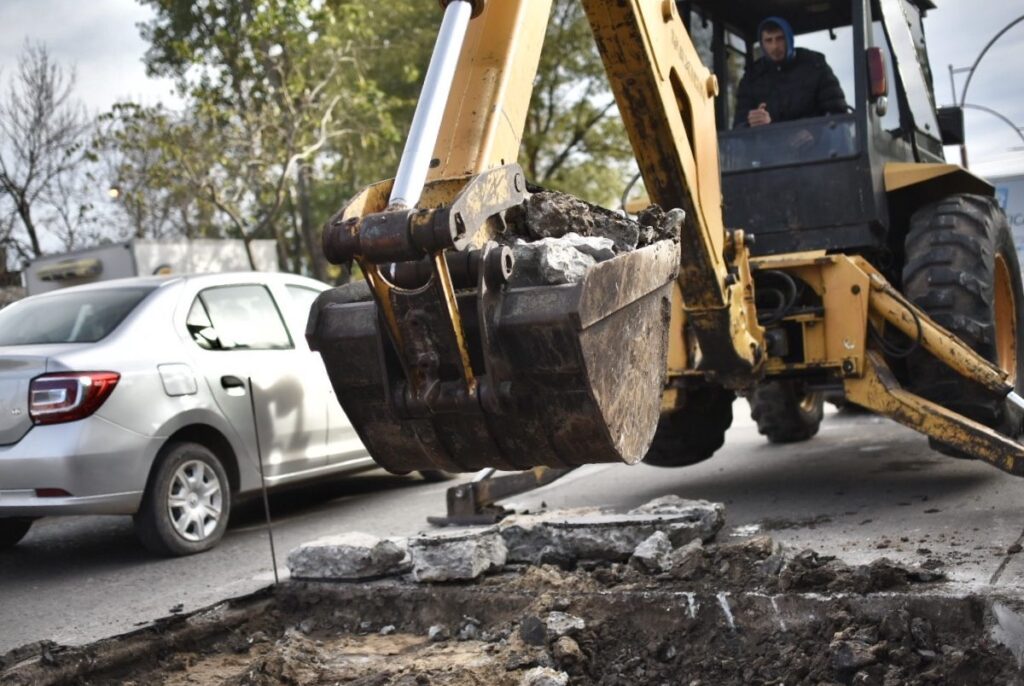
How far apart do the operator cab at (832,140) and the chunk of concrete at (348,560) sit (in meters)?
3.31

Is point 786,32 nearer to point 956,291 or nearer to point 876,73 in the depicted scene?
point 876,73

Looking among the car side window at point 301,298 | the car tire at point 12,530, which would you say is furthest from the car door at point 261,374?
the car tire at point 12,530

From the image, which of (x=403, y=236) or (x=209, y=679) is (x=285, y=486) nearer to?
(x=209, y=679)

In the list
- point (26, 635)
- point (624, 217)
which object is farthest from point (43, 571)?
point (624, 217)

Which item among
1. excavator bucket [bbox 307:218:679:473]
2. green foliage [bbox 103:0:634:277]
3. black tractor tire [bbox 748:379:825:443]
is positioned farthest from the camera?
green foliage [bbox 103:0:634:277]

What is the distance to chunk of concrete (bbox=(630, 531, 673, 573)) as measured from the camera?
207 inches

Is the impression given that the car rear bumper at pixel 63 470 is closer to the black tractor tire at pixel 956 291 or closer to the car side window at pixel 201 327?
the car side window at pixel 201 327

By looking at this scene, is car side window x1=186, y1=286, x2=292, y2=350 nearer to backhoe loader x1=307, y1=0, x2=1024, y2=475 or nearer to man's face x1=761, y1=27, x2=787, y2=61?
backhoe loader x1=307, y1=0, x2=1024, y2=475

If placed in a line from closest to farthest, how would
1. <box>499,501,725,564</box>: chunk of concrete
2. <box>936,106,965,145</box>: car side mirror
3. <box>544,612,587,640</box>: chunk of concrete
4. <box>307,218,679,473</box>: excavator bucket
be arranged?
<box>307,218,679,473</box>: excavator bucket
<box>544,612,587,640</box>: chunk of concrete
<box>499,501,725,564</box>: chunk of concrete
<box>936,106,965,145</box>: car side mirror

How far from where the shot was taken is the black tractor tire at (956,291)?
684 cm

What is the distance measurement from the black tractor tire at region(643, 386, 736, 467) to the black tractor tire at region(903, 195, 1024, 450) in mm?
1431

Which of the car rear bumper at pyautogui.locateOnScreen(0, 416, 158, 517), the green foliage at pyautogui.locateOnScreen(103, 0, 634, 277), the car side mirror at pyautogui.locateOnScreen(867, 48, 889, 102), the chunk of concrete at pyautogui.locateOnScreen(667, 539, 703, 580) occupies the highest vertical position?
the green foliage at pyautogui.locateOnScreen(103, 0, 634, 277)

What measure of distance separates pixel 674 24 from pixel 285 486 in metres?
4.42

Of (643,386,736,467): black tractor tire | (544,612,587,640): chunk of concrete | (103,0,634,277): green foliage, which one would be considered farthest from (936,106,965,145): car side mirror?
(103,0,634,277): green foliage
